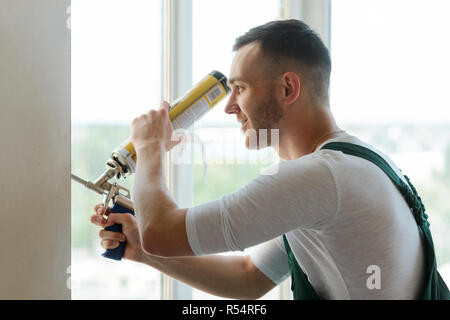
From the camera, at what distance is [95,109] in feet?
3.80

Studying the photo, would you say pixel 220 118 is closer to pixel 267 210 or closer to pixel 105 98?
pixel 105 98

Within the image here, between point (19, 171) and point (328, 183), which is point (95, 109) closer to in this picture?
point (19, 171)

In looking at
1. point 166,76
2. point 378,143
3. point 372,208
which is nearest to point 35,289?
point 372,208

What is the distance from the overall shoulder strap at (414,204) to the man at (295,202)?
0.02 m

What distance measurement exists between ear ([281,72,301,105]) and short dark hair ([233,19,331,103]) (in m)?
0.03

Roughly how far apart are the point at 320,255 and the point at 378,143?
860mm

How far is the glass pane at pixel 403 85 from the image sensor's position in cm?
160

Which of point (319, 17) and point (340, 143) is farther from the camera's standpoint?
point (319, 17)

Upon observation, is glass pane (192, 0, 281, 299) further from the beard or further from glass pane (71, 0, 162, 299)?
the beard

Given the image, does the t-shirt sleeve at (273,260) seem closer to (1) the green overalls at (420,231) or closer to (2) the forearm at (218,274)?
(2) the forearm at (218,274)

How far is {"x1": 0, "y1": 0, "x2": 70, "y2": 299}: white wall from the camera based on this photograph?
2.52ft

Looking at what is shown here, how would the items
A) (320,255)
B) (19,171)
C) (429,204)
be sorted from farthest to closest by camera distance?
1. (429,204)
2. (320,255)
3. (19,171)

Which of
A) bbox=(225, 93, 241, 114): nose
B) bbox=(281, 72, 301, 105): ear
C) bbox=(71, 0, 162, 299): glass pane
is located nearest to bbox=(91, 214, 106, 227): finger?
bbox=(71, 0, 162, 299): glass pane

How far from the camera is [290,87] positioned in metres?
1.02
